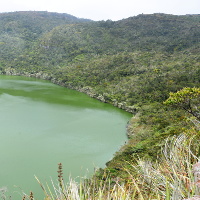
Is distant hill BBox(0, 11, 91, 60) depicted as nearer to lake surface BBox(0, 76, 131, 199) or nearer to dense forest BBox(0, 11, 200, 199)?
dense forest BBox(0, 11, 200, 199)

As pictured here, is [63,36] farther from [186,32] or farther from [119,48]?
[186,32]

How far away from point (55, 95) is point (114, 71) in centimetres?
1063

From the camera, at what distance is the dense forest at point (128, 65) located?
438 inches

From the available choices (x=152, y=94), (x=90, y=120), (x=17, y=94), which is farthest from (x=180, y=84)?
(x=17, y=94)

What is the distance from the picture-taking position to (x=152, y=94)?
20859mm

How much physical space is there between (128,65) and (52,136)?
872 inches

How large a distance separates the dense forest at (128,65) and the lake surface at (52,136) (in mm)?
1295

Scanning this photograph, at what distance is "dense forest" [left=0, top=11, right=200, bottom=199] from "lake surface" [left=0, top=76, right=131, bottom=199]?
4.25 ft

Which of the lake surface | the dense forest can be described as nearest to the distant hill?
the dense forest

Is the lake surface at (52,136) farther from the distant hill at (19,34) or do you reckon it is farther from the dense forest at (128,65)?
the distant hill at (19,34)

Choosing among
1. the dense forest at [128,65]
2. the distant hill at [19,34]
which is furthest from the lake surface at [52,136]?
the distant hill at [19,34]

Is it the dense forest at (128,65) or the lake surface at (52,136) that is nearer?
the lake surface at (52,136)

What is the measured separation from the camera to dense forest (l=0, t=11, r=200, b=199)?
11.1 m

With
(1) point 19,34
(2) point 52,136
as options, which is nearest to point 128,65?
(2) point 52,136
